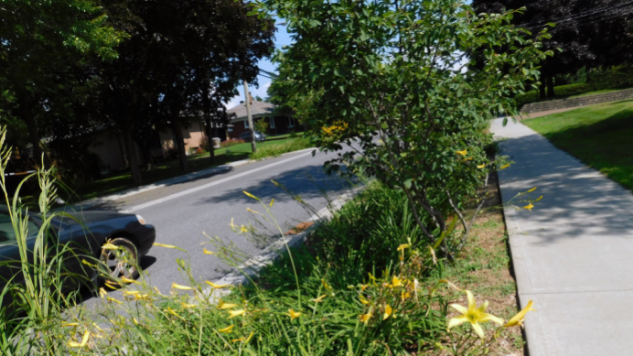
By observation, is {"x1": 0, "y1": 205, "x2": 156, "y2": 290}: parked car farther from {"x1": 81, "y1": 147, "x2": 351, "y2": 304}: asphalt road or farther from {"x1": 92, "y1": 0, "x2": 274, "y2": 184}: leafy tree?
{"x1": 92, "y1": 0, "x2": 274, "y2": 184}: leafy tree

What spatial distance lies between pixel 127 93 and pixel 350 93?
1634 cm

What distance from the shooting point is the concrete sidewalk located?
9.43ft

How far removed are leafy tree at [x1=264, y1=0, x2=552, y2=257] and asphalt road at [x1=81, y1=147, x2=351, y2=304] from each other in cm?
117

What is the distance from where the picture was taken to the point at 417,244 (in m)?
4.36

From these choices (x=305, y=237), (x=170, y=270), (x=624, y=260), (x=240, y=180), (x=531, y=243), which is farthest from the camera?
(x=240, y=180)

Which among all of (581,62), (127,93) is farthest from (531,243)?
(581,62)

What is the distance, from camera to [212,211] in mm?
9938

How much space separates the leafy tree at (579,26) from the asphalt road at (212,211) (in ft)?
43.8

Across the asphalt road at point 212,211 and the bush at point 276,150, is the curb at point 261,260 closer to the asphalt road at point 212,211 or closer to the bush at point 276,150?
the asphalt road at point 212,211

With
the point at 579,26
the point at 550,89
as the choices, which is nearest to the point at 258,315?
the point at 579,26

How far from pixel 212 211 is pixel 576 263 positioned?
24.6 ft

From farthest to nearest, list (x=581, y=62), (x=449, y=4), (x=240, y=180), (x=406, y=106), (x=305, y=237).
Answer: (x=581, y=62)
(x=240, y=180)
(x=305, y=237)
(x=406, y=106)
(x=449, y=4)

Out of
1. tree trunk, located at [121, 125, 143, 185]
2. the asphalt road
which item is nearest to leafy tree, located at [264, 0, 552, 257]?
the asphalt road

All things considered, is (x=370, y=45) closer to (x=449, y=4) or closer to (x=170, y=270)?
(x=449, y=4)
